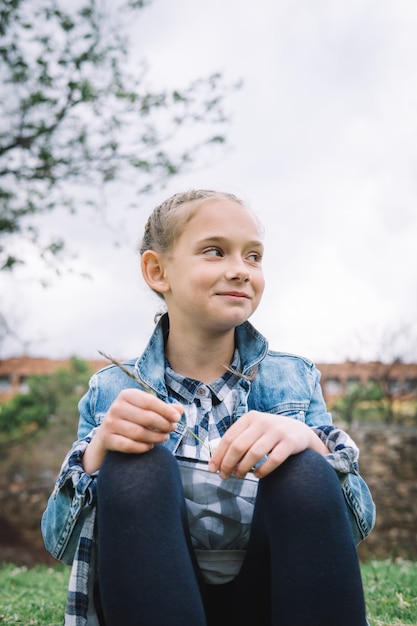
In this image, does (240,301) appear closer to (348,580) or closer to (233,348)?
(233,348)

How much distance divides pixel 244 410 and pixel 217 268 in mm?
416

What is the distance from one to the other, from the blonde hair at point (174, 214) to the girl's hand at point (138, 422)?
71 cm

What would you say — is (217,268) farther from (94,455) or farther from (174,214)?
(94,455)

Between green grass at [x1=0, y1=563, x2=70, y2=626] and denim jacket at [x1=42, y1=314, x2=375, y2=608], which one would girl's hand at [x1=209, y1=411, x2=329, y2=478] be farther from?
green grass at [x1=0, y1=563, x2=70, y2=626]

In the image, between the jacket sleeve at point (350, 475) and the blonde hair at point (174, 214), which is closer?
the jacket sleeve at point (350, 475)

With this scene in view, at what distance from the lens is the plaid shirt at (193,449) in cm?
141

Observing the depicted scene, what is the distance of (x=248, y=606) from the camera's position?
147 centimetres

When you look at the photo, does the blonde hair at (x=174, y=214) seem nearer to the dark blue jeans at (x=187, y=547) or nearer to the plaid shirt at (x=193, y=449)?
the plaid shirt at (x=193, y=449)

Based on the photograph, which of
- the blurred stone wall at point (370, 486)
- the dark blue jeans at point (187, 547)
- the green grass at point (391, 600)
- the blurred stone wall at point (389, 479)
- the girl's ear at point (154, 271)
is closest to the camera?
the dark blue jeans at point (187, 547)

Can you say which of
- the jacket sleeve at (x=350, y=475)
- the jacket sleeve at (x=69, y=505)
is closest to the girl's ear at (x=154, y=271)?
the jacket sleeve at (x=69, y=505)

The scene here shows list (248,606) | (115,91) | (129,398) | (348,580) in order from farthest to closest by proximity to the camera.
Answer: (115,91)
(248,606)
(129,398)
(348,580)

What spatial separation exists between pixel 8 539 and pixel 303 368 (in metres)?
11.8

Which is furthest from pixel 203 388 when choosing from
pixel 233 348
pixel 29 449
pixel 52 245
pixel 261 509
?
pixel 29 449

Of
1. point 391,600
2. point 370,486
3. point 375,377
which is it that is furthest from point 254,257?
point 375,377
